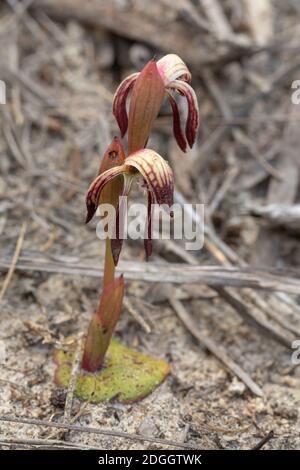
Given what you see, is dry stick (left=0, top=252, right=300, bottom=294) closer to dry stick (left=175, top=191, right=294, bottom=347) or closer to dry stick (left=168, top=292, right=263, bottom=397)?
dry stick (left=175, top=191, right=294, bottom=347)

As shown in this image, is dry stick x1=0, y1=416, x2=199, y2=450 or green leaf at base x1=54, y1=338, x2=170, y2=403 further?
green leaf at base x1=54, y1=338, x2=170, y2=403

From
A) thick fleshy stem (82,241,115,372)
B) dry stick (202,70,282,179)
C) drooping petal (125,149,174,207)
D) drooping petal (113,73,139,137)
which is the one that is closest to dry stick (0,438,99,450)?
thick fleshy stem (82,241,115,372)

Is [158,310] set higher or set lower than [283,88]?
lower

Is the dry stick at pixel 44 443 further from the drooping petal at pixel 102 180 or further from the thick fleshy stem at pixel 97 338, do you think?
the drooping petal at pixel 102 180

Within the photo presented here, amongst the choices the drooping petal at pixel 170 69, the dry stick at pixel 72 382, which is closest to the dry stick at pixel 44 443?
the dry stick at pixel 72 382

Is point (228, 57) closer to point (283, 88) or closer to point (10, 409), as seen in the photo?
point (283, 88)

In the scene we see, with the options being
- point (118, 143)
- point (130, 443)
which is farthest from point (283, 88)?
point (130, 443)

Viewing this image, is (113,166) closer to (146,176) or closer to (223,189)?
(146,176)
